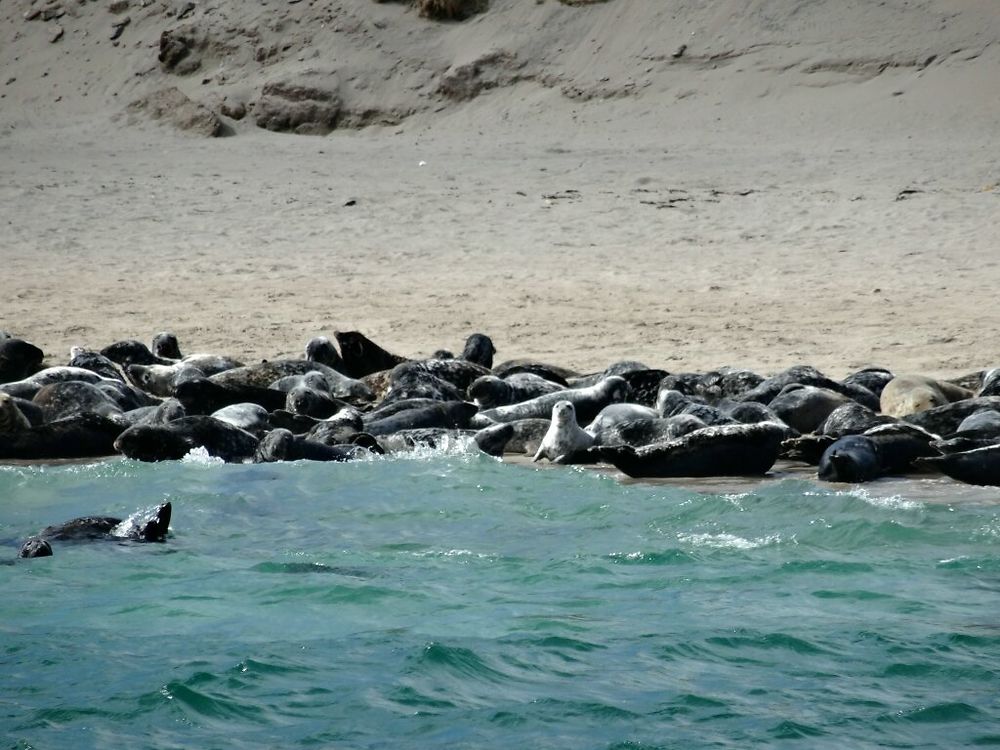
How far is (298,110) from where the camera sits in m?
22.4

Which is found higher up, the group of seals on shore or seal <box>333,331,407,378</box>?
seal <box>333,331,407,378</box>

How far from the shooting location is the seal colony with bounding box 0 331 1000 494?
736 centimetres

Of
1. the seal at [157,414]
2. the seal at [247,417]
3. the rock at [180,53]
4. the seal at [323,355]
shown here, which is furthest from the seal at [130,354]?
the rock at [180,53]

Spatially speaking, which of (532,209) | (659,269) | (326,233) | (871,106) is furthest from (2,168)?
(871,106)

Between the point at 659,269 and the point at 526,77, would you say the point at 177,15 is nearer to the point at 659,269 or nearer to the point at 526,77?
the point at 526,77

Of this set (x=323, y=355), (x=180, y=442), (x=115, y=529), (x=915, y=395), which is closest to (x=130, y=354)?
(x=323, y=355)

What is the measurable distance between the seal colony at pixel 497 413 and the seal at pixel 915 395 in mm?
12

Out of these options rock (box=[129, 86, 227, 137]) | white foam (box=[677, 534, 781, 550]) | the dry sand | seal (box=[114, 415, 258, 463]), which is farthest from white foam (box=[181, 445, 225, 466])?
rock (box=[129, 86, 227, 137])

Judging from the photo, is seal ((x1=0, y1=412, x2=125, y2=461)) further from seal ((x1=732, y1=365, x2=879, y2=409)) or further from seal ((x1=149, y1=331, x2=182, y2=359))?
seal ((x1=732, y1=365, x2=879, y2=409))

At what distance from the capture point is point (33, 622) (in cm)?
520

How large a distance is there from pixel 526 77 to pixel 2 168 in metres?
8.22

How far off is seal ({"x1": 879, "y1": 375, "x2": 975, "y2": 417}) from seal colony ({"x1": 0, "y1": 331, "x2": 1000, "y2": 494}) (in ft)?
0.04

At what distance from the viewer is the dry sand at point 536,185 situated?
11758 millimetres

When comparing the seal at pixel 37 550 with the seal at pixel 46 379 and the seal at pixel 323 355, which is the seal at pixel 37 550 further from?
the seal at pixel 323 355
